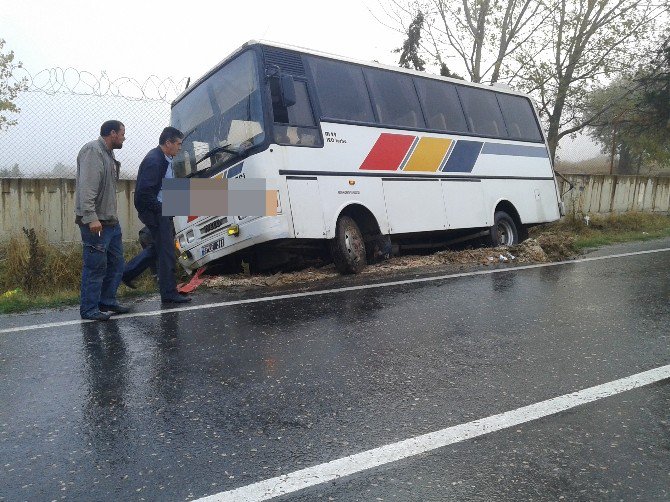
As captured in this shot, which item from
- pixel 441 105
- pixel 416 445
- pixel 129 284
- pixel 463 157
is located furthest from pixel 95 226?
pixel 463 157

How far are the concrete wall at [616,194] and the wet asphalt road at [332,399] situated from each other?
11266 mm

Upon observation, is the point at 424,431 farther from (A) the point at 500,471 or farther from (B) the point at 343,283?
(B) the point at 343,283

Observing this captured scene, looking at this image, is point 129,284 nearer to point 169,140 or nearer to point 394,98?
point 169,140

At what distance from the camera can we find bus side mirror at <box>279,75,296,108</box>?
288 inches

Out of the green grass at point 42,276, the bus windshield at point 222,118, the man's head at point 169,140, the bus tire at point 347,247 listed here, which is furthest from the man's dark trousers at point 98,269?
the bus tire at point 347,247

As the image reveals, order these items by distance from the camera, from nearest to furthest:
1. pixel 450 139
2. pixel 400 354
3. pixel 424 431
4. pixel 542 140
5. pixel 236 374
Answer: pixel 424 431 → pixel 236 374 → pixel 400 354 → pixel 450 139 → pixel 542 140

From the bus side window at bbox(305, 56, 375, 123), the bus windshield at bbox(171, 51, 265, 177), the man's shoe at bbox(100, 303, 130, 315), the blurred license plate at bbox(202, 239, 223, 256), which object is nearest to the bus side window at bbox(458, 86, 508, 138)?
the bus side window at bbox(305, 56, 375, 123)

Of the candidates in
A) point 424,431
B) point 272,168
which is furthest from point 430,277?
point 424,431

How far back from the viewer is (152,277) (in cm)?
789

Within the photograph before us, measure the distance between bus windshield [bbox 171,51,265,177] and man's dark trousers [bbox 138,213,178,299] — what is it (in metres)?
1.42

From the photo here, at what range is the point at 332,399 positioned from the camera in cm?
334

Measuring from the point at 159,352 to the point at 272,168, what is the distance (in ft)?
11.3

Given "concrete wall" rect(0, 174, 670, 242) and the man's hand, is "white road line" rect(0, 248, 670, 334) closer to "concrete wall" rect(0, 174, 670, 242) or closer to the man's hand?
the man's hand

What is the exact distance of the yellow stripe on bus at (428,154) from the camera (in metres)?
9.36
